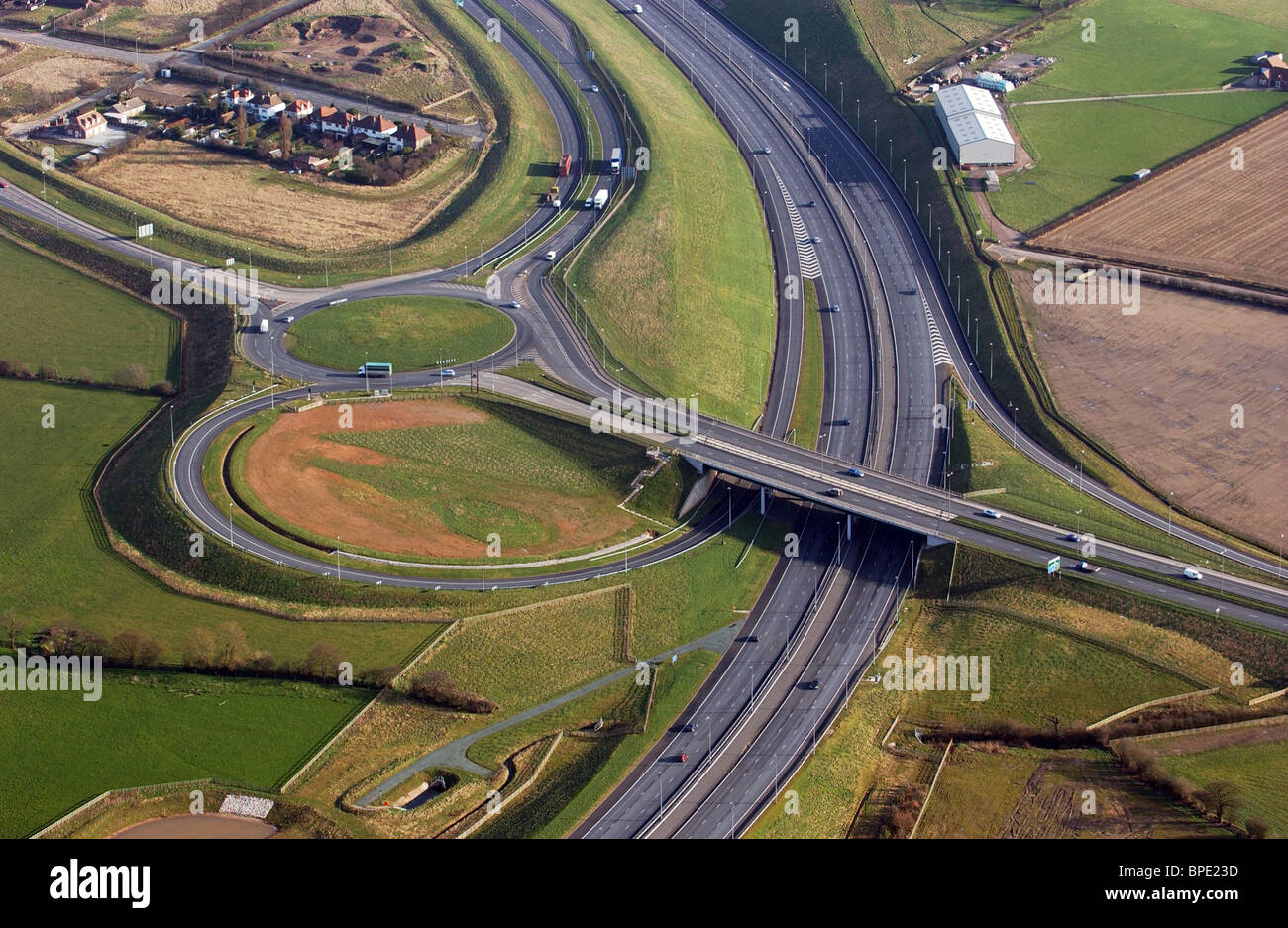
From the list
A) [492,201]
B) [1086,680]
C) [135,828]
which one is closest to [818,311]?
[492,201]

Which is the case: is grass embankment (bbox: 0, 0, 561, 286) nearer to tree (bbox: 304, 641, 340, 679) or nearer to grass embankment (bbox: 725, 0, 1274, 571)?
grass embankment (bbox: 725, 0, 1274, 571)

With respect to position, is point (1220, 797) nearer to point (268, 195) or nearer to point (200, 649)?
point (200, 649)

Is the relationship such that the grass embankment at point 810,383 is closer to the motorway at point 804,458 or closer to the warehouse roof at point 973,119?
the motorway at point 804,458

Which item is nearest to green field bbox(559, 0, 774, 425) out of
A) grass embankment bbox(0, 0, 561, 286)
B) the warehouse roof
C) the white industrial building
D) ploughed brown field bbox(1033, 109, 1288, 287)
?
grass embankment bbox(0, 0, 561, 286)

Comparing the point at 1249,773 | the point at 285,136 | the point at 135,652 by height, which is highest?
the point at 285,136

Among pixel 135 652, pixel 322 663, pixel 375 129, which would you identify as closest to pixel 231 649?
pixel 135 652

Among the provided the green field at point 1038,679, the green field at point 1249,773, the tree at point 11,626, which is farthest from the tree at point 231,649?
the green field at point 1249,773
